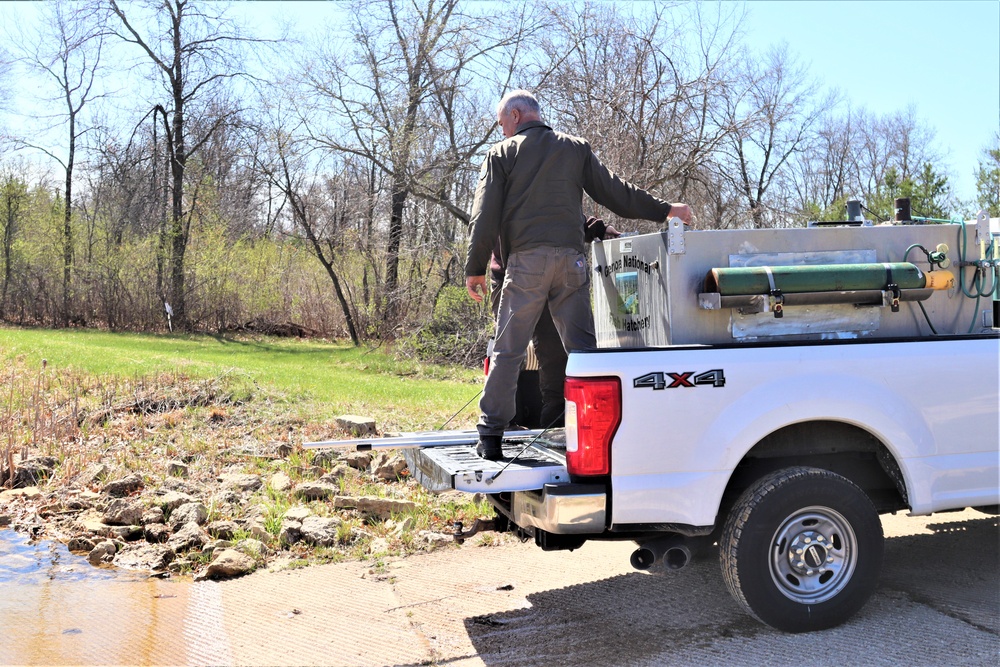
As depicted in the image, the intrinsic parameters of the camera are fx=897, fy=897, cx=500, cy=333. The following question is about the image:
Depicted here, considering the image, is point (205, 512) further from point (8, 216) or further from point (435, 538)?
point (8, 216)

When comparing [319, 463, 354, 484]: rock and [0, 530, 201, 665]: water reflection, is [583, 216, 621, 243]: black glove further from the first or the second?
[319, 463, 354, 484]: rock

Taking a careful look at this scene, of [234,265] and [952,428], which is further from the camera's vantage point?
[234,265]

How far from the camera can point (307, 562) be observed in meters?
5.84

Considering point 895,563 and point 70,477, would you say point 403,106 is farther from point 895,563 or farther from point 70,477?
point 895,563

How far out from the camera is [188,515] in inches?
260

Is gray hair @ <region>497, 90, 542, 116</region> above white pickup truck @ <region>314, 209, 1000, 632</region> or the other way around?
above

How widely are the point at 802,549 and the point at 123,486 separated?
5555mm

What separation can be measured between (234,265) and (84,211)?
8126 millimetres

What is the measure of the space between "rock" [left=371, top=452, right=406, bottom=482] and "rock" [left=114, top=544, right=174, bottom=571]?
6.56 ft

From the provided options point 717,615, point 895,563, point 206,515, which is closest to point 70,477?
point 206,515

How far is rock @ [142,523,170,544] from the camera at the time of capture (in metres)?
6.41

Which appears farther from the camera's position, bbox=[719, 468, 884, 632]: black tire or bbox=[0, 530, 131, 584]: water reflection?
bbox=[0, 530, 131, 584]: water reflection

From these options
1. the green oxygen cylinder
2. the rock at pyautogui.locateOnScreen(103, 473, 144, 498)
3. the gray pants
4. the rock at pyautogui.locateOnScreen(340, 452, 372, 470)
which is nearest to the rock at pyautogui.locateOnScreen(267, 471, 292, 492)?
the rock at pyautogui.locateOnScreen(340, 452, 372, 470)

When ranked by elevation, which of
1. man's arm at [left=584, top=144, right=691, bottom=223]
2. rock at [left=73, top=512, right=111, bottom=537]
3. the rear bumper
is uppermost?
man's arm at [left=584, top=144, right=691, bottom=223]
